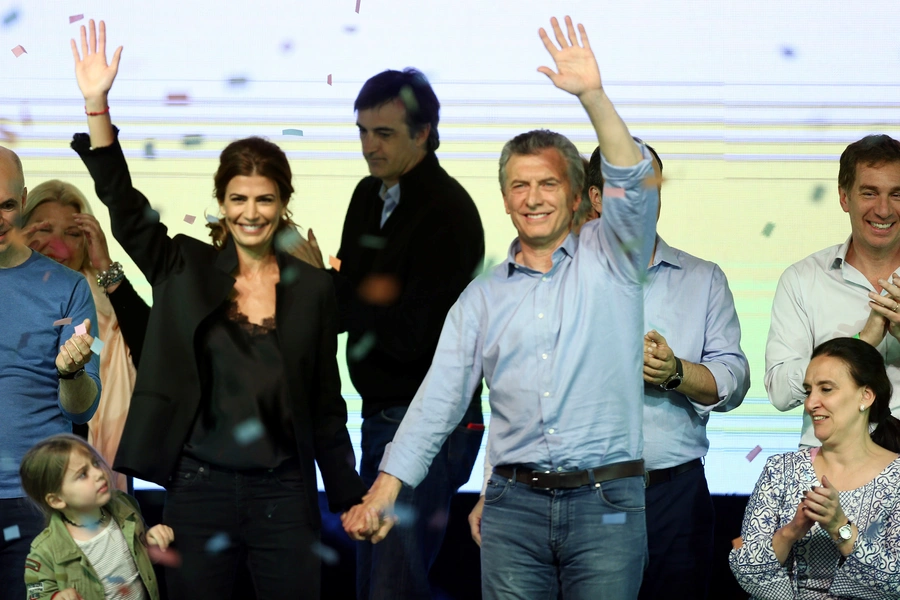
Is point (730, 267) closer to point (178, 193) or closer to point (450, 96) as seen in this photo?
point (450, 96)

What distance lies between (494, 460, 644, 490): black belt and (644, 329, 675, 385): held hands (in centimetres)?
33

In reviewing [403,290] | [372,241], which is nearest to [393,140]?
[372,241]

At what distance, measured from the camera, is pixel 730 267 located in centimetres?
345

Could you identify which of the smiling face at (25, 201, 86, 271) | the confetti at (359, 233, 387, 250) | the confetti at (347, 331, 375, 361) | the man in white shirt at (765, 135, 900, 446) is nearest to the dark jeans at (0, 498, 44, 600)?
the smiling face at (25, 201, 86, 271)

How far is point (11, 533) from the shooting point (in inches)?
99.4

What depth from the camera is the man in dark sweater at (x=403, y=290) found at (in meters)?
2.81

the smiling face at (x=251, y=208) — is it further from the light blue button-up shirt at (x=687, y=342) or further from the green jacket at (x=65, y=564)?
the light blue button-up shirt at (x=687, y=342)

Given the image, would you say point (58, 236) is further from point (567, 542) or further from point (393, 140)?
point (567, 542)

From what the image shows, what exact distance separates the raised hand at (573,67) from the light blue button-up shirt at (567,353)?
0.47ft

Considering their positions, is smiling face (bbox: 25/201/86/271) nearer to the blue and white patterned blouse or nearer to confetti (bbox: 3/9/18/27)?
confetti (bbox: 3/9/18/27)

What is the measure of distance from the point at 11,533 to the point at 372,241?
1075mm

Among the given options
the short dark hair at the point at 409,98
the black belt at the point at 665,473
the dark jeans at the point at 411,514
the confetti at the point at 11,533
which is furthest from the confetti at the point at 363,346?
the confetti at the point at 11,533

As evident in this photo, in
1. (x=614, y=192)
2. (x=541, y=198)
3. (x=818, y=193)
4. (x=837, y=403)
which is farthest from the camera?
(x=818, y=193)

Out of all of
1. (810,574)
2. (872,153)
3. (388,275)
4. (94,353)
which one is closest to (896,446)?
(810,574)
